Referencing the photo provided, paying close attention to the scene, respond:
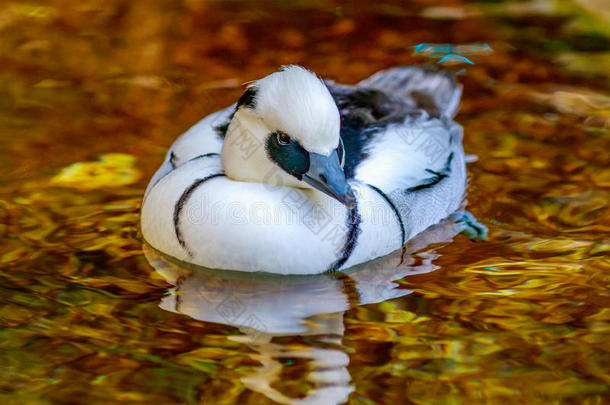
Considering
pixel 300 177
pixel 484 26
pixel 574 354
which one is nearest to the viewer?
pixel 574 354

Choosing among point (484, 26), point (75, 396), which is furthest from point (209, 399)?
point (484, 26)

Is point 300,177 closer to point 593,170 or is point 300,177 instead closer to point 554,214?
point 554,214

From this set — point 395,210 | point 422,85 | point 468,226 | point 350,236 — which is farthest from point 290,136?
point 422,85

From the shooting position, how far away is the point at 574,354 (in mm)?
4418

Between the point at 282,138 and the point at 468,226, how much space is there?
5.35 feet

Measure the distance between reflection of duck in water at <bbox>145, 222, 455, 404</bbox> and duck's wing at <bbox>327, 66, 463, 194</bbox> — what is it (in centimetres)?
50

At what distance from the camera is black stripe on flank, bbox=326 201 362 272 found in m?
4.93

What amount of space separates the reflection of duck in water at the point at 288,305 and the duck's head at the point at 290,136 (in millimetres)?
598

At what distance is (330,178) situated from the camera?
458 cm

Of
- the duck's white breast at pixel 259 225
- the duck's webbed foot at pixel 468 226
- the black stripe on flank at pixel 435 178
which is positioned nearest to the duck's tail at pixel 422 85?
the black stripe on flank at pixel 435 178

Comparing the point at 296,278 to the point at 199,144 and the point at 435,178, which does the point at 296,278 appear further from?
the point at 435,178

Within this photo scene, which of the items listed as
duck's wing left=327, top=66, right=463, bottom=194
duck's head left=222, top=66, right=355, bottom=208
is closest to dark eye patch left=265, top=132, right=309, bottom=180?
duck's head left=222, top=66, right=355, bottom=208

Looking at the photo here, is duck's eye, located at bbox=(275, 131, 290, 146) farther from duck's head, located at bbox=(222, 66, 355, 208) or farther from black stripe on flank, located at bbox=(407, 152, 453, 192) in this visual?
black stripe on flank, located at bbox=(407, 152, 453, 192)

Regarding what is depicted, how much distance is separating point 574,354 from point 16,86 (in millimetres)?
5119
